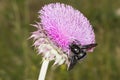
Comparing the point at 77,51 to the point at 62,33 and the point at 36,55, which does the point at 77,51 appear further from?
the point at 36,55

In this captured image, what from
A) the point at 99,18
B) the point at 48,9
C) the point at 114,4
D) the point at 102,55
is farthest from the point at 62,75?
the point at 114,4

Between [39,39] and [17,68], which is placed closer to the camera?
[39,39]

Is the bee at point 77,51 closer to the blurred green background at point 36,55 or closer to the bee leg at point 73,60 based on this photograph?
the bee leg at point 73,60

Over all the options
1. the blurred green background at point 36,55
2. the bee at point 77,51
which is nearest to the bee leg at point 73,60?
the bee at point 77,51

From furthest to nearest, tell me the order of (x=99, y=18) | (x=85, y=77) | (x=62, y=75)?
(x=99, y=18), (x=85, y=77), (x=62, y=75)

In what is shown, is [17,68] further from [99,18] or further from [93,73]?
[99,18]

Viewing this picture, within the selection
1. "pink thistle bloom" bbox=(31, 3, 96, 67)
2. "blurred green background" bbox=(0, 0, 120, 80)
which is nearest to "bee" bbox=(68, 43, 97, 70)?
"pink thistle bloom" bbox=(31, 3, 96, 67)

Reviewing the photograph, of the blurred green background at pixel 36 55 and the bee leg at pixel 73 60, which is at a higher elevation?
the blurred green background at pixel 36 55
